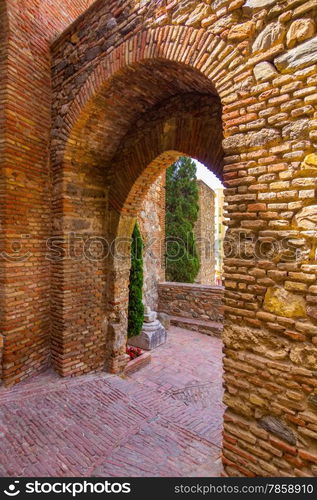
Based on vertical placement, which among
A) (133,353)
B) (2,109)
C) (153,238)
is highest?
(2,109)

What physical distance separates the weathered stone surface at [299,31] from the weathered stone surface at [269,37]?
0.20 ft

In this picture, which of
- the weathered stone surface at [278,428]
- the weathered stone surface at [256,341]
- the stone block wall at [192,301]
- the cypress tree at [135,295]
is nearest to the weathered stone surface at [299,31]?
the weathered stone surface at [256,341]

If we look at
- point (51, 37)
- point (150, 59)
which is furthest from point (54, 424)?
point (51, 37)

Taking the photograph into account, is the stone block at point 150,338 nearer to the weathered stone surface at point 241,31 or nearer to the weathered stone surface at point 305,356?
the weathered stone surface at point 305,356

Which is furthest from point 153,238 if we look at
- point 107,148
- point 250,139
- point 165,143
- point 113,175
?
point 250,139

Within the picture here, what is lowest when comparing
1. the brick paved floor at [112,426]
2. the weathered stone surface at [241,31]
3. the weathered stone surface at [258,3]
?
the brick paved floor at [112,426]

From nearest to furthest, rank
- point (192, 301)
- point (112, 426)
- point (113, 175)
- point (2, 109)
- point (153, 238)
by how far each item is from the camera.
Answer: point (112, 426) < point (2, 109) < point (113, 175) < point (192, 301) < point (153, 238)

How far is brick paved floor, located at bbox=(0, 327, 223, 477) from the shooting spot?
8.66 ft

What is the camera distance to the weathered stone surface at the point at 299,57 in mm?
1840

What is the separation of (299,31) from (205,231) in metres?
12.8

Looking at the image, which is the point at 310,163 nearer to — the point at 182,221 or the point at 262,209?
the point at 262,209

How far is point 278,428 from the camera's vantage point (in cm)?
199

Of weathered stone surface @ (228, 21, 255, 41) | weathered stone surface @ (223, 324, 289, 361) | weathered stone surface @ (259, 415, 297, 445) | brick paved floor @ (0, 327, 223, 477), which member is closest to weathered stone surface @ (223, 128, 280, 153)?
weathered stone surface @ (228, 21, 255, 41)

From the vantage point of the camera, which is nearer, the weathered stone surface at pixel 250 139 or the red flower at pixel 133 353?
the weathered stone surface at pixel 250 139
